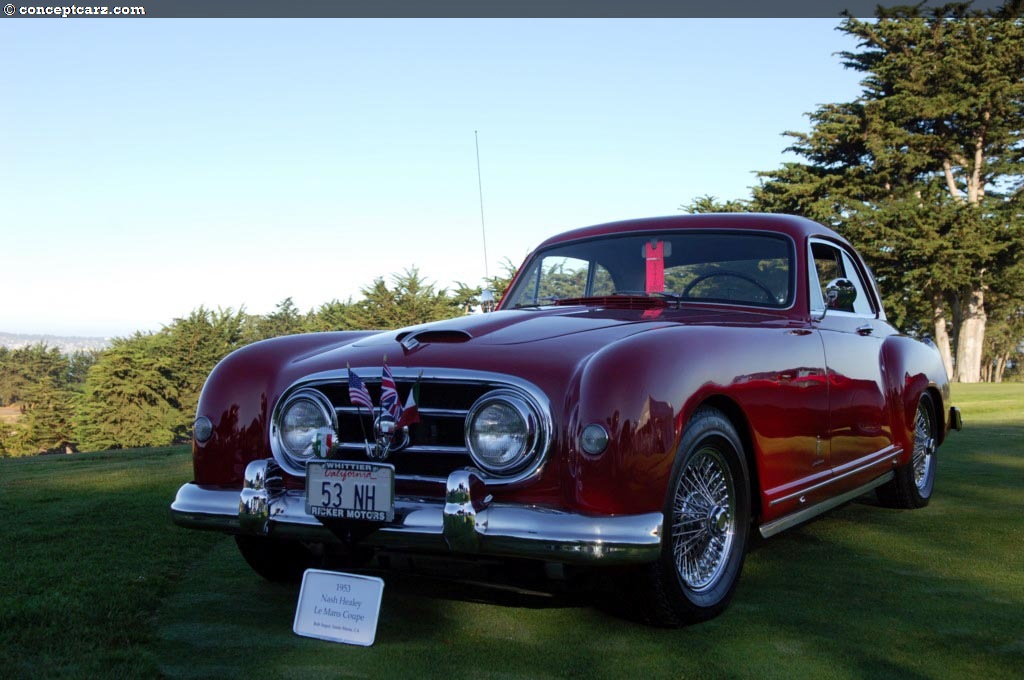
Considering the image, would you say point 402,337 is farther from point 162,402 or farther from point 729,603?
point 162,402

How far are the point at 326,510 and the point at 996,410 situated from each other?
1477 cm

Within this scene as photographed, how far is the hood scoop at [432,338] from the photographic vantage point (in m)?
3.60

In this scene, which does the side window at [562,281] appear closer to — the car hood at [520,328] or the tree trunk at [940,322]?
the car hood at [520,328]

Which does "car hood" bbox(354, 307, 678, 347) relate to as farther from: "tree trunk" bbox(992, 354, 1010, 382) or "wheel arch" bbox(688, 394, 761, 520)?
"tree trunk" bbox(992, 354, 1010, 382)

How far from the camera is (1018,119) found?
113ft

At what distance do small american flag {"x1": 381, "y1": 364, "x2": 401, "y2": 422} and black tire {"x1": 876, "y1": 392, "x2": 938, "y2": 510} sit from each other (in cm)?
382

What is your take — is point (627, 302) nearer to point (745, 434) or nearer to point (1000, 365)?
point (745, 434)

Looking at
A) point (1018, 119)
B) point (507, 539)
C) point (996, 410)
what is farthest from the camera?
point (1018, 119)

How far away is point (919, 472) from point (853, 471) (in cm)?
171

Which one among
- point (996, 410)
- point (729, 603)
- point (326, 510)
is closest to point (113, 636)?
point (326, 510)

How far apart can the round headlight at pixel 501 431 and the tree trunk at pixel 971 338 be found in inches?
1447

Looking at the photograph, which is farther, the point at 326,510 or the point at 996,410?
the point at 996,410

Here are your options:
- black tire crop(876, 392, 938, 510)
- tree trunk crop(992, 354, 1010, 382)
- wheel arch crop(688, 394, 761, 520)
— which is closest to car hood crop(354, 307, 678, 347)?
wheel arch crop(688, 394, 761, 520)

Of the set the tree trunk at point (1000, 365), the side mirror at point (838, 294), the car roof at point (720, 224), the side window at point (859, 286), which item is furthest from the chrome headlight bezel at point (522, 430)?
the tree trunk at point (1000, 365)
